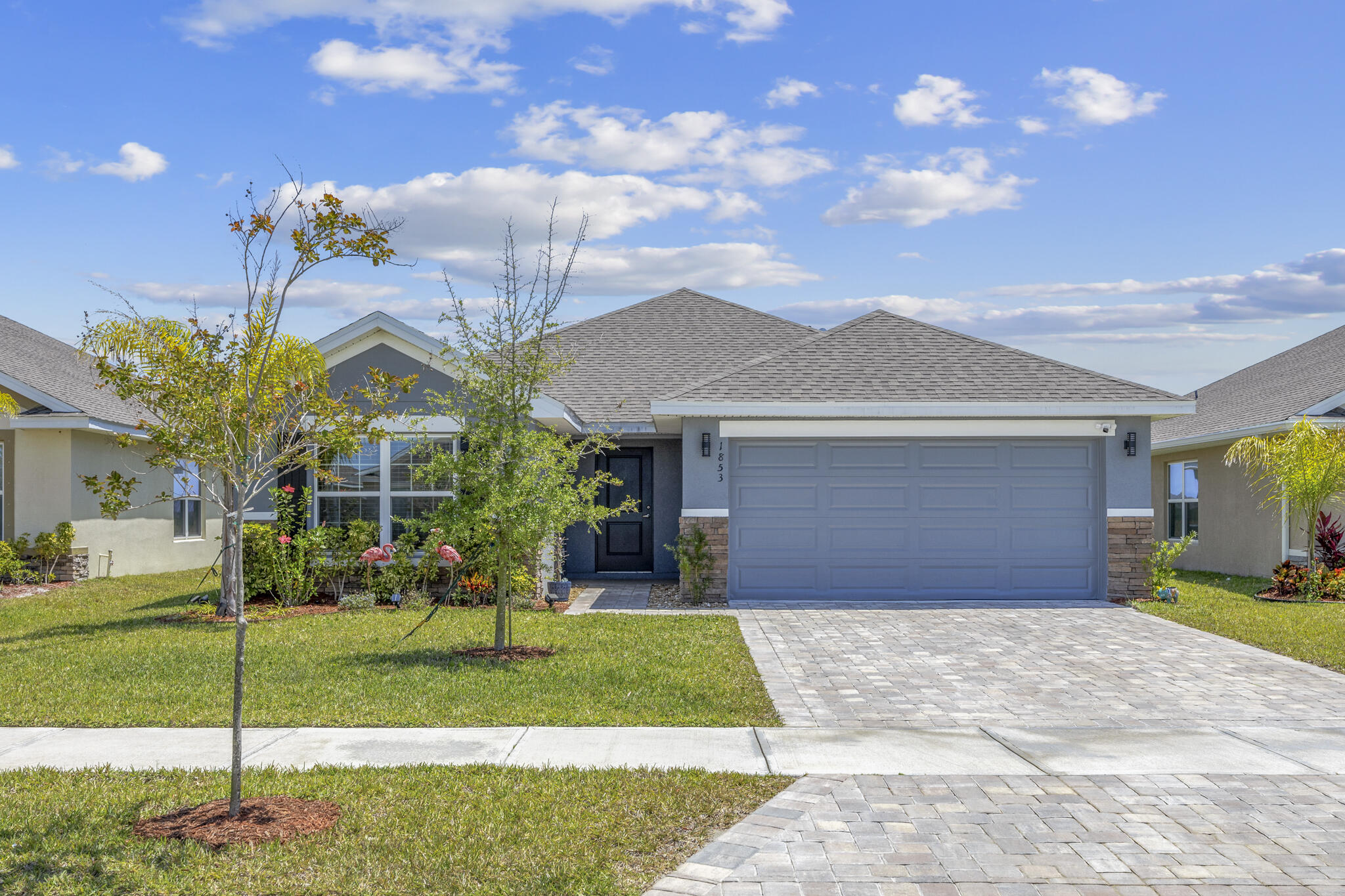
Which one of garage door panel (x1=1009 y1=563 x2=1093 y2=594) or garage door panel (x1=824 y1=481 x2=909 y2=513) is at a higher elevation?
garage door panel (x1=824 y1=481 x2=909 y2=513)

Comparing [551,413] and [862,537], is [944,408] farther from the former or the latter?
[551,413]

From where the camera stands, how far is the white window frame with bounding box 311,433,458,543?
1448 centimetres

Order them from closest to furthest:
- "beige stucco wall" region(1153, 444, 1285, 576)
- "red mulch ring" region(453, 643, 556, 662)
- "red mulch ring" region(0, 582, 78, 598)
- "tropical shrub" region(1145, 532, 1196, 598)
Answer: "red mulch ring" region(453, 643, 556, 662), "tropical shrub" region(1145, 532, 1196, 598), "red mulch ring" region(0, 582, 78, 598), "beige stucco wall" region(1153, 444, 1285, 576)

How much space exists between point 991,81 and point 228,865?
12235 millimetres

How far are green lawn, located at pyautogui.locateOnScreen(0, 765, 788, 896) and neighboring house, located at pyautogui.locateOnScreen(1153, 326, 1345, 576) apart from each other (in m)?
13.4

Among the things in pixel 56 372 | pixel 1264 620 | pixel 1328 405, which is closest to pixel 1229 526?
pixel 1328 405

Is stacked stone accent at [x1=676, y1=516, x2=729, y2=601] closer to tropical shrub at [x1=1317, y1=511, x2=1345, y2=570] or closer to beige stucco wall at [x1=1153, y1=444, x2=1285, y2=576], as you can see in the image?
tropical shrub at [x1=1317, y1=511, x2=1345, y2=570]

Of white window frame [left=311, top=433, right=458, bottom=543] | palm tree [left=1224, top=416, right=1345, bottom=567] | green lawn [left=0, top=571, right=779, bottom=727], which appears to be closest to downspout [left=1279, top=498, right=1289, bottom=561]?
palm tree [left=1224, top=416, right=1345, bottom=567]

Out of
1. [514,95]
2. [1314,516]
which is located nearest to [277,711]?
[514,95]

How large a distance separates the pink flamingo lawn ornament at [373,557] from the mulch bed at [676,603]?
145 inches

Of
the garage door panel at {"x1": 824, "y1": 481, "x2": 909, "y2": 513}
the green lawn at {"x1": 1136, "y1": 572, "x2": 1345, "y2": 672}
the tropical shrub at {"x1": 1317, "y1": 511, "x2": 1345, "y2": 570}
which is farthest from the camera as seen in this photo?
the tropical shrub at {"x1": 1317, "y1": 511, "x2": 1345, "y2": 570}

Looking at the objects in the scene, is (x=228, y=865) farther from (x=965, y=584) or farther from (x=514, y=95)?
(x=965, y=584)

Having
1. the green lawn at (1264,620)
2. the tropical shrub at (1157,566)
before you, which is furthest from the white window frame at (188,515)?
the green lawn at (1264,620)

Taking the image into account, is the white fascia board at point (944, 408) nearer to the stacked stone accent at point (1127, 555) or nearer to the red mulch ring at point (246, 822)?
the stacked stone accent at point (1127, 555)
